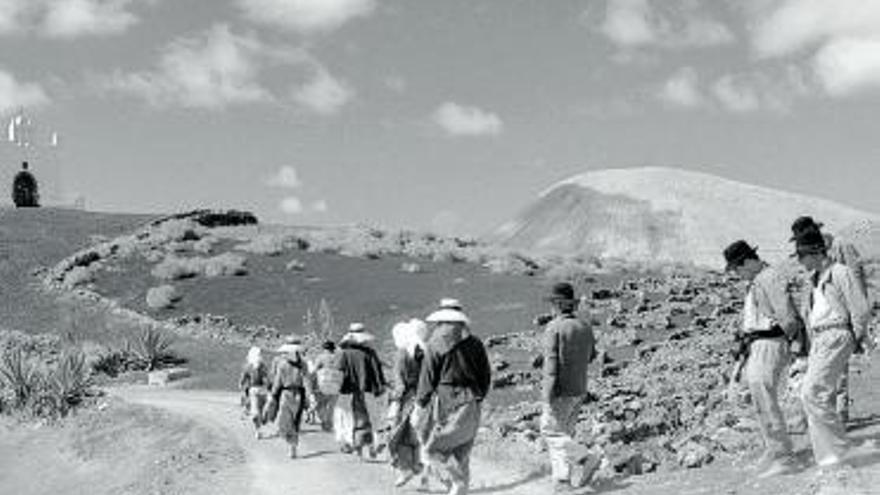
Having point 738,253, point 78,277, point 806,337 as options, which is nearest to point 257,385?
point 738,253

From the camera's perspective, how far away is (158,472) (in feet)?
64.6

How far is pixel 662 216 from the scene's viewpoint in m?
123

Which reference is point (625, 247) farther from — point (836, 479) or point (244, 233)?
point (836, 479)

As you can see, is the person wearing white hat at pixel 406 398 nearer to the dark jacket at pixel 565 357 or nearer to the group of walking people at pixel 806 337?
the dark jacket at pixel 565 357

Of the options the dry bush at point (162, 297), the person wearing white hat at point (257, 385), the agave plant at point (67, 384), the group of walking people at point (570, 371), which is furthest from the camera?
the dry bush at point (162, 297)

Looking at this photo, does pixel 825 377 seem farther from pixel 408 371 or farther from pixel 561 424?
pixel 408 371

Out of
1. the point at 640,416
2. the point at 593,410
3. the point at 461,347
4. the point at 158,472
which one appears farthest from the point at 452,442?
the point at 158,472

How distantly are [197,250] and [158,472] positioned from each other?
36.3m

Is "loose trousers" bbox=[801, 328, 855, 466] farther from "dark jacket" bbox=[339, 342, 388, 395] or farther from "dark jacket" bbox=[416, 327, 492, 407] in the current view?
"dark jacket" bbox=[339, 342, 388, 395]

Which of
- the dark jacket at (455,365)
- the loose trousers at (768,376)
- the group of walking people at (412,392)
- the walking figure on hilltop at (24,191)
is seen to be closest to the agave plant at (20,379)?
the group of walking people at (412,392)

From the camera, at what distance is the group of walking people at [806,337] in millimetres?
9953

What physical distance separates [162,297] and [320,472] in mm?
32003

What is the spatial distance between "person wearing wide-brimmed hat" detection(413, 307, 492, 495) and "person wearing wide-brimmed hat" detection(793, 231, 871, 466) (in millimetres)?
3294

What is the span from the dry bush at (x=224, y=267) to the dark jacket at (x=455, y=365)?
38986 millimetres
